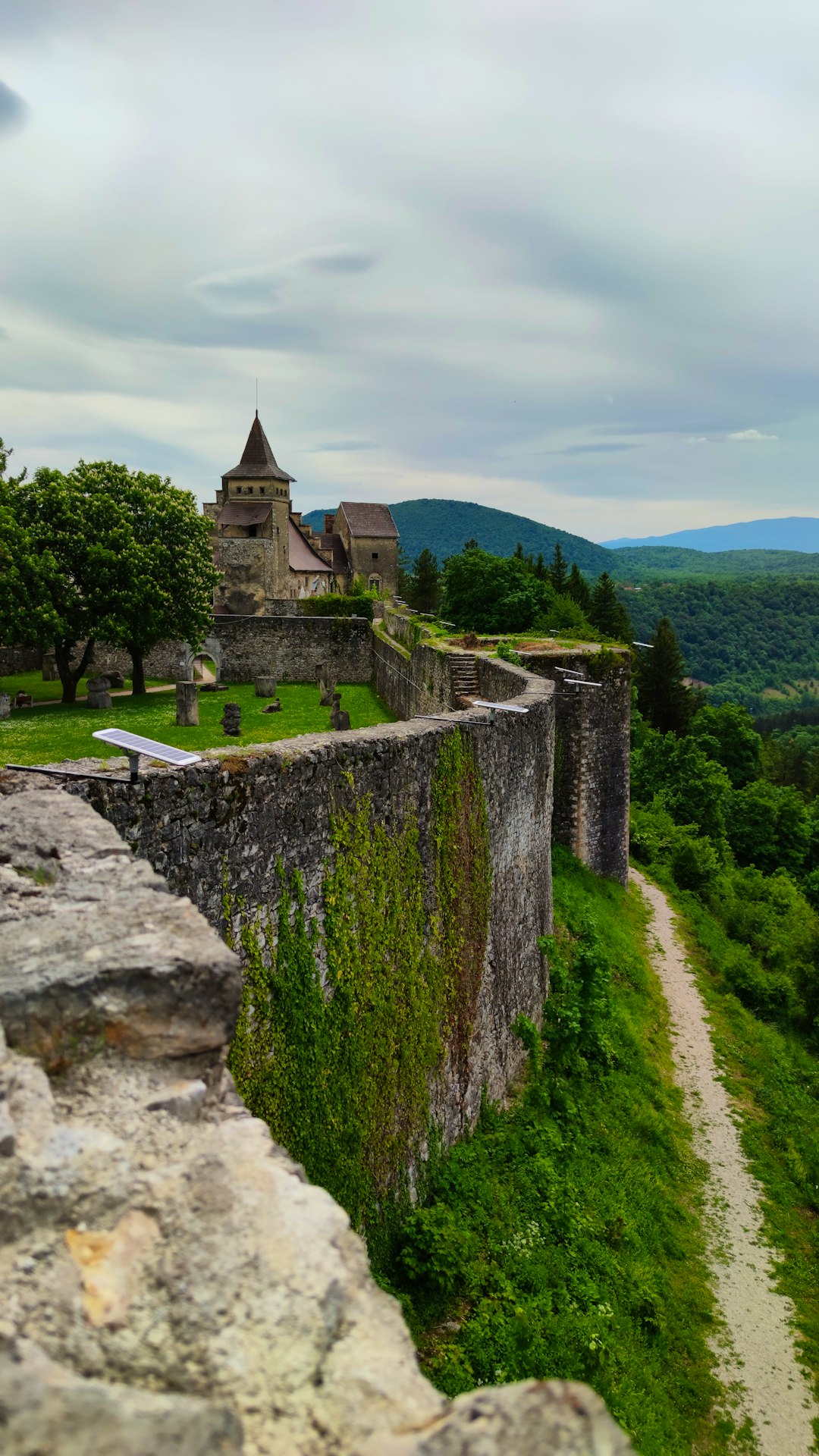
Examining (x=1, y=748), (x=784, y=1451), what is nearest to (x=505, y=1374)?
(x=784, y=1451)

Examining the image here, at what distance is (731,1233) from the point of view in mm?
12281

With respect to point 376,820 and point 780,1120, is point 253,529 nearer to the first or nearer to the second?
point 780,1120

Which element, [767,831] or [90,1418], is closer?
[90,1418]

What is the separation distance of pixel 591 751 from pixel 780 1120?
8601mm

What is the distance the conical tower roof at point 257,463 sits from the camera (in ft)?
216

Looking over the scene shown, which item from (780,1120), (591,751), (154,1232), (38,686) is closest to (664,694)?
(38,686)

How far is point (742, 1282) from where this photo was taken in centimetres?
1145

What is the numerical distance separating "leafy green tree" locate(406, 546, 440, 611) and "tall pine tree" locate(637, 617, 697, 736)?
67.9 ft

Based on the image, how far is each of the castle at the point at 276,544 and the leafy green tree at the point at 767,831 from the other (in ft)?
77.6

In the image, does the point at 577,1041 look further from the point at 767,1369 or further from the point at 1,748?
the point at 1,748

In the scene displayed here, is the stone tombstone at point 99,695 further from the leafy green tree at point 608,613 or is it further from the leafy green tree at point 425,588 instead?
the leafy green tree at point 425,588

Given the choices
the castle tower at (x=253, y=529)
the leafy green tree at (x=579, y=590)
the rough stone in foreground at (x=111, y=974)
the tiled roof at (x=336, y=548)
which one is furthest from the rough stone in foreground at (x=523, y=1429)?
the tiled roof at (x=336, y=548)

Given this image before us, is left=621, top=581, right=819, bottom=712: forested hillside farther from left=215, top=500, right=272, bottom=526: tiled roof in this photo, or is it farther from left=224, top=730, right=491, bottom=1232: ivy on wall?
left=224, top=730, right=491, bottom=1232: ivy on wall

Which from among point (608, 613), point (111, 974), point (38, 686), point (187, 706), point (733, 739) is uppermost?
point (608, 613)
